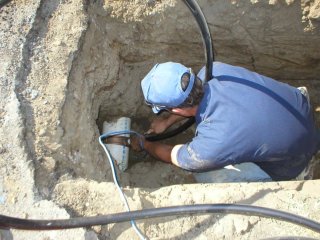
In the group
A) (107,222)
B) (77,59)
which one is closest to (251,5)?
(77,59)

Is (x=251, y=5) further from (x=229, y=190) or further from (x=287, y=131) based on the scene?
(x=229, y=190)

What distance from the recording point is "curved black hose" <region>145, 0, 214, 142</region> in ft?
5.98

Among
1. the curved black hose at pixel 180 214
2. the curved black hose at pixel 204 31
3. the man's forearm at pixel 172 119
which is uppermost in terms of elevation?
the curved black hose at pixel 204 31

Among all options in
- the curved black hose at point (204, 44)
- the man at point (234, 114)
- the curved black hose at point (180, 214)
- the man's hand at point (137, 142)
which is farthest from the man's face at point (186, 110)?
the curved black hose at point (180, 214)

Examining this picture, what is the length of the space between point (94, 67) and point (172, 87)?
1.55 ft

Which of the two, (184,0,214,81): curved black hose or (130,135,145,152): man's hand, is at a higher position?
(184,0,214,81): curved black hose

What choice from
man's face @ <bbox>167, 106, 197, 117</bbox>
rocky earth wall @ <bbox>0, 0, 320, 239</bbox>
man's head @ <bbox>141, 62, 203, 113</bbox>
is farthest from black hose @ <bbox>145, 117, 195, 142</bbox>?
man's head @ <bbox>141, 62, 203, 113</bbox>

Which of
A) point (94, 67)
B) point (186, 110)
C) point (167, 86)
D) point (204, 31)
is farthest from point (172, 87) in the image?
point (94, 67)

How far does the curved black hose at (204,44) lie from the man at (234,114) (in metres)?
0.09

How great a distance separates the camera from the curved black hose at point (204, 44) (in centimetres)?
182

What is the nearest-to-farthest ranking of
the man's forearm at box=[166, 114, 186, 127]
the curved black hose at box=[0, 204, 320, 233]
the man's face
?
the curved black hose at box=[0, 204, 320, 233]
the man's face
the man's forearm at box=[166, 114, 186, 127]

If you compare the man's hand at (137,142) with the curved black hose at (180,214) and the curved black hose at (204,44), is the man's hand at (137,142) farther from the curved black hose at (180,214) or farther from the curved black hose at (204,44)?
the curved black hose at (180,214)

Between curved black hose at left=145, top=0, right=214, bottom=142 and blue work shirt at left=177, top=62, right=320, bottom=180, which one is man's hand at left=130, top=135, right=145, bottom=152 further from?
blue work shirt at left=177, top=62, right=320, bottom=180

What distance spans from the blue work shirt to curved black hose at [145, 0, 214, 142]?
9 cm
